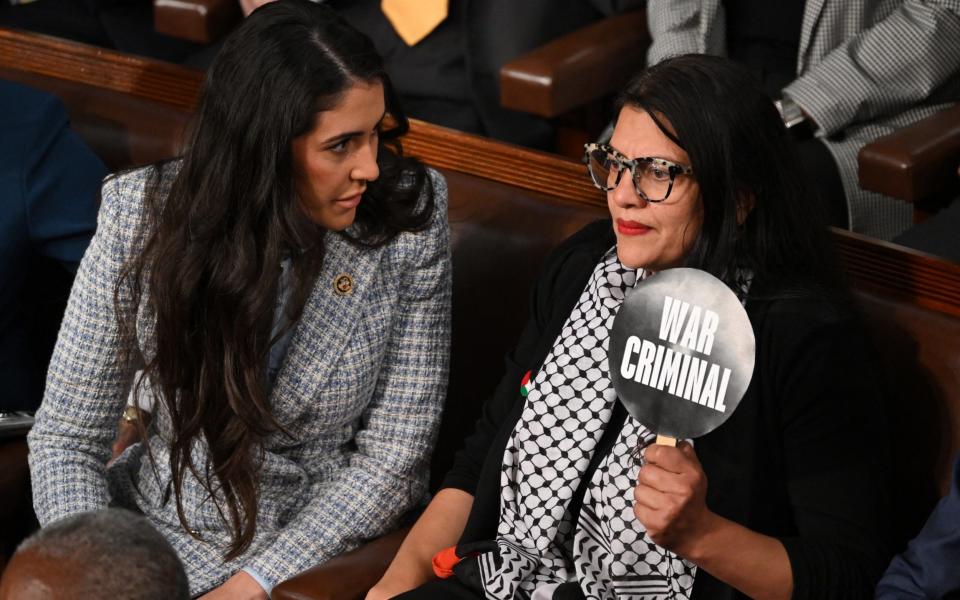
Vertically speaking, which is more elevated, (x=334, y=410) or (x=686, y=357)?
(x=686, y=357)

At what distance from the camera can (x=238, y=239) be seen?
5.46 feet

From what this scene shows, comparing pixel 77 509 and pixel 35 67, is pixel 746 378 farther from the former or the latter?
pixel 35 67

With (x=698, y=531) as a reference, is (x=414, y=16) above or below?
below

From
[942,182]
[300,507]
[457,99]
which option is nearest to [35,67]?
[457,99]

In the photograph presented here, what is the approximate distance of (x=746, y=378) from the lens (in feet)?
4.09

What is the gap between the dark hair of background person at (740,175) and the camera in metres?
1.46

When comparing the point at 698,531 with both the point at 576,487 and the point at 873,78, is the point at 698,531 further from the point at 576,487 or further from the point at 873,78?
the point at 873,78

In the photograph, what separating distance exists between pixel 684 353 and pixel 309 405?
626mm

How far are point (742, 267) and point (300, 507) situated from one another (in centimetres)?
67

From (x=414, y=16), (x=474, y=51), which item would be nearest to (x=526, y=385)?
(x=474, y=51)

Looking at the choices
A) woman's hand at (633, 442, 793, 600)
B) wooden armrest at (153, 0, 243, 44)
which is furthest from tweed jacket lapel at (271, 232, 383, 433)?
wooden armrest at (153, 0, 243, 44)

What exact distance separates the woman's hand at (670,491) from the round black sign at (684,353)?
34 mm

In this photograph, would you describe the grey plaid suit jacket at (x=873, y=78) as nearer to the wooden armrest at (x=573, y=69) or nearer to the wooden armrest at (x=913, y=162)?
the wooden armrest at (x=573, y=69)

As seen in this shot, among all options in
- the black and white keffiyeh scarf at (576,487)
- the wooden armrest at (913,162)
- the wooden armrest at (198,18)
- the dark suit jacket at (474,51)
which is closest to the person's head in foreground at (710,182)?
the black and white keffiyeh scarf at (576,487)
